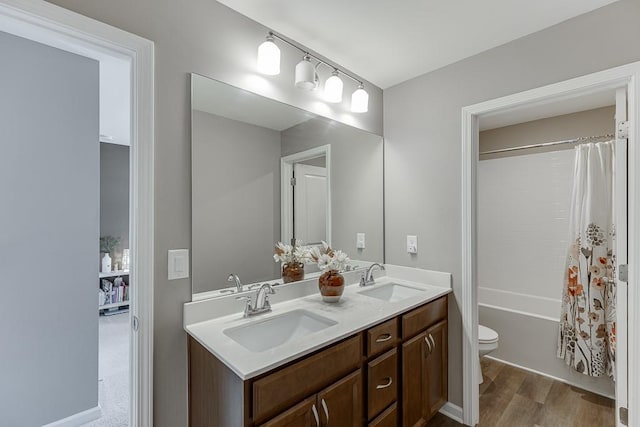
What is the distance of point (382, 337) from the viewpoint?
1.51m

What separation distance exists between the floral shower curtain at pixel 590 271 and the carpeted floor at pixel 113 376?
3.41 meters

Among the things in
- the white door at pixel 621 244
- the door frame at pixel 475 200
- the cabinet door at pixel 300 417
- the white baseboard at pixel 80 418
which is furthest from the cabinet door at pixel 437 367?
the white baseboard at pixel 80 418

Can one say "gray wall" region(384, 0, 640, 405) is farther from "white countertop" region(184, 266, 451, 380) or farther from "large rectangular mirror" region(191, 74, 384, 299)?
"white countertop" region(184, 266, 451, 380)

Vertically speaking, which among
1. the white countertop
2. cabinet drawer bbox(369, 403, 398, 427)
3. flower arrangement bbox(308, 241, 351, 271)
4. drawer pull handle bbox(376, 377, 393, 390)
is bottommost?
cabinet drawer bbox(369, 403, 398, 427)

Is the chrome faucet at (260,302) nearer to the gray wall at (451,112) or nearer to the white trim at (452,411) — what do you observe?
the gray wall at (451,112)

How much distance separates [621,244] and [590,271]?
3.66 ft

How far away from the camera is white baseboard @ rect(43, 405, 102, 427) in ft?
6.23

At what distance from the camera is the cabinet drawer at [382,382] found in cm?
143

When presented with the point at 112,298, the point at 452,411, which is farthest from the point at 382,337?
the point at 112,298

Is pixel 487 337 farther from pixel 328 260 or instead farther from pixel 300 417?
pixel 300 417

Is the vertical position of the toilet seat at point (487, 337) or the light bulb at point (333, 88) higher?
the light bulb at point (333, 88)

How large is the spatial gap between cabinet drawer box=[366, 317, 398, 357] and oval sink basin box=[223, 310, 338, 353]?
195mm

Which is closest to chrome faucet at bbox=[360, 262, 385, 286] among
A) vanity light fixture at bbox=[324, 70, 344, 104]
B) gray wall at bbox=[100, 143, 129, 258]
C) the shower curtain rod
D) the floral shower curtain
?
vanity light fixture at bbox=[324, 70, 344, 104]

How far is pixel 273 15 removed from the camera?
1603mm
